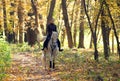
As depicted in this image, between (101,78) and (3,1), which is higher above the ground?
(3,1)

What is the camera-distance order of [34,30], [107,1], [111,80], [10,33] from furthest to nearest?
[10,33]
[34,30]
[107,1]
[111,80]

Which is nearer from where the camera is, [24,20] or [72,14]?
[24,20]

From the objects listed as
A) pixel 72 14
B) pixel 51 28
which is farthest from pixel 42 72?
pixel 72 14

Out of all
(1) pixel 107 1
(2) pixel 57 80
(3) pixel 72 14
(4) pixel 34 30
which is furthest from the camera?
(3) pixel 72 14

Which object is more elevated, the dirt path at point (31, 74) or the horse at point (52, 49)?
the horse at point (52, 49)

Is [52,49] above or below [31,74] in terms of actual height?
above

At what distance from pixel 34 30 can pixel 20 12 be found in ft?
14.9

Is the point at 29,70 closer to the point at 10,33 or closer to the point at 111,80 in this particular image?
the point at 111,80

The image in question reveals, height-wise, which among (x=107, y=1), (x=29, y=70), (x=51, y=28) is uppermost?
(x=107, y=1)

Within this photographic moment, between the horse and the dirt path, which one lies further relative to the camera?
the horse

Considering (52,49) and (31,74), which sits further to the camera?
(52,49)

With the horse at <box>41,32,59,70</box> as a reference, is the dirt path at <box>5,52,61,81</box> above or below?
below

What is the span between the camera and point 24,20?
3978 cm

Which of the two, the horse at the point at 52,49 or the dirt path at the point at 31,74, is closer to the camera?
the dirt path at the point at 31,74
